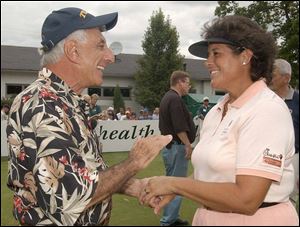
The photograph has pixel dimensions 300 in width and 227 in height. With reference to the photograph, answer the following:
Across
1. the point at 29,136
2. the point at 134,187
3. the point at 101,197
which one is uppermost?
the point at 29,136

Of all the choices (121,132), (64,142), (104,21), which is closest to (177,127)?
(104,21)

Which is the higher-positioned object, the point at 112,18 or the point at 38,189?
the point at 112,18

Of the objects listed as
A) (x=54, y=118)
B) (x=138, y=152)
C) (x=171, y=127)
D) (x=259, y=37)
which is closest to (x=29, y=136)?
(x=54, y=118)

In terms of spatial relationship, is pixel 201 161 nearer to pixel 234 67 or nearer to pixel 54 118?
pixel 234 67

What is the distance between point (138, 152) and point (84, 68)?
53cm

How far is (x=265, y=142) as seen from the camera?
168cm

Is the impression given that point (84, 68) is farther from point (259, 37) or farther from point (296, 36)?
point (296, 36)

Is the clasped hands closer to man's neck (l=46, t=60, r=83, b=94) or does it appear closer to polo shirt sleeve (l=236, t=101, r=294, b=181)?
polo shirt sleeve (l=236, t=101, r=294, b=181)

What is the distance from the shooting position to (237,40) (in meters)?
1.97

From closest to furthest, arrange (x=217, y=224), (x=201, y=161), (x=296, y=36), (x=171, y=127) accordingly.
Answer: (x=296, y=36) < (x=217, y=224) < (x=201, y=161) < (x=171, y=127)

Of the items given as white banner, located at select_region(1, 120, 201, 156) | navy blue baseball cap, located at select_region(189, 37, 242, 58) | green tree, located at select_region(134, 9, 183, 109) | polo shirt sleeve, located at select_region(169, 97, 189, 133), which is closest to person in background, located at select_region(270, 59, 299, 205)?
navy blue baseball cap, located at select_region(189, 37, 242, 58)

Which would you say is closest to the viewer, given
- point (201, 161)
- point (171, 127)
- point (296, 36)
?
point (296, 36)

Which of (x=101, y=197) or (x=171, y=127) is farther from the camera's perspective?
(x=171, y=127)

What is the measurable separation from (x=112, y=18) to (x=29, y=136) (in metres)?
0.82
